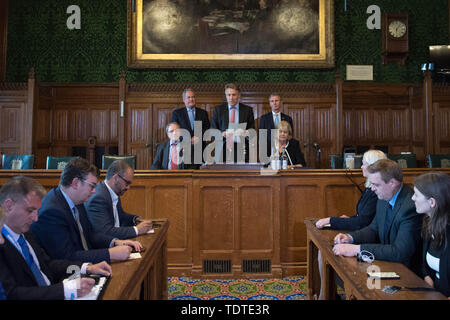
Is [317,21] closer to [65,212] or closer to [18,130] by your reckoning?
[18,130]

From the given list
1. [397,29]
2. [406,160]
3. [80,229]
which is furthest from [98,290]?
[397,29]

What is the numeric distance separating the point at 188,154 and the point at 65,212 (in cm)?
321

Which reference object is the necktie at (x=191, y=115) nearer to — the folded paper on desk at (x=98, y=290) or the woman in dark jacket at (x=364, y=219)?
the woman in dark jacket at (x=364, y=219)

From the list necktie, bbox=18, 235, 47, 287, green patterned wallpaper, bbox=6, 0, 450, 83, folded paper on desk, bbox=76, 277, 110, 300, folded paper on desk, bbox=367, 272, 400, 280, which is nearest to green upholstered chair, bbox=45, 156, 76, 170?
green patterned wallpaper, bbox=6, 0, 450, 83

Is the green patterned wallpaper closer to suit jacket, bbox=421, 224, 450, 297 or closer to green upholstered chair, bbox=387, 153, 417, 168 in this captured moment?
green upholstered chair, bbox=387, 153, 417, 168

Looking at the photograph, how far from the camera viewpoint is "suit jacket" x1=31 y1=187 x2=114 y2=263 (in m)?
2.09

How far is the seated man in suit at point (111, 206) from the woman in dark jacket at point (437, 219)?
1828 millimetres

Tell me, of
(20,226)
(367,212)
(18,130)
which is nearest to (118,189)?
(20,226)

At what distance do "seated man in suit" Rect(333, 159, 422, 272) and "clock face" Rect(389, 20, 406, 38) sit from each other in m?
6.35

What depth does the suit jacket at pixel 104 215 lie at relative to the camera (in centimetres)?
262

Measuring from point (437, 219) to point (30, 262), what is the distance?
80.5 inches

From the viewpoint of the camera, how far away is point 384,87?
7723mm

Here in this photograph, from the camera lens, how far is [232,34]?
761 cm
